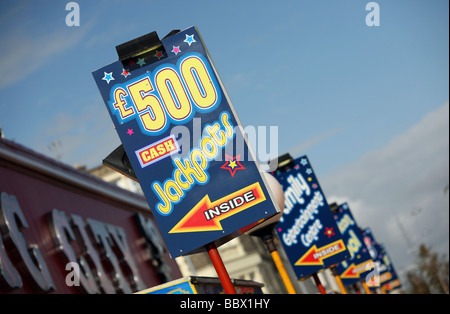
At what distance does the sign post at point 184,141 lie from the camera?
7.18 metres

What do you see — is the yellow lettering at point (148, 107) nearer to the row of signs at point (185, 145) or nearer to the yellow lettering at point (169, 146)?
the row of signs at point (185, 145)

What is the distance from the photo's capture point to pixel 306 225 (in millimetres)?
14602

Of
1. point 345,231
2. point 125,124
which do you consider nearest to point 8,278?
point 125,124

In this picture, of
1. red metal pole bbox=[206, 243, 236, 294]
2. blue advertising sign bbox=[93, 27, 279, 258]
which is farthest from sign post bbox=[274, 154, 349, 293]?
blue advertising sign bbox=[93, 27, 279, 258]

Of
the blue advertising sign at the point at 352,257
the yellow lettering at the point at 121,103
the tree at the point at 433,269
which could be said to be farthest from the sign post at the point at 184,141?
the tree at the point at 433,269

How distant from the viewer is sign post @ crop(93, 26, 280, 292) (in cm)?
718

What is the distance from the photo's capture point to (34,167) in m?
15.4

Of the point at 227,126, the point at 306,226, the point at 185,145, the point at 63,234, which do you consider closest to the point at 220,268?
the point at 185,145

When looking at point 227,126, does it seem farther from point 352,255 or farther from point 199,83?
point 352,255

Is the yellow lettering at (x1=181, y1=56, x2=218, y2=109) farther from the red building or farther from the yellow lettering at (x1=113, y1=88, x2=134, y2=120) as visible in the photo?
the red building

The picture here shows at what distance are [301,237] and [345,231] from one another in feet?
32.5

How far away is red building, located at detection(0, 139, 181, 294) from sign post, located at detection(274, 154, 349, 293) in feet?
16.4

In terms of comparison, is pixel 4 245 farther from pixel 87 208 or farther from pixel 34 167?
pixel 87 208

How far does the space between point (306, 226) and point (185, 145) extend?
781 centimetres
